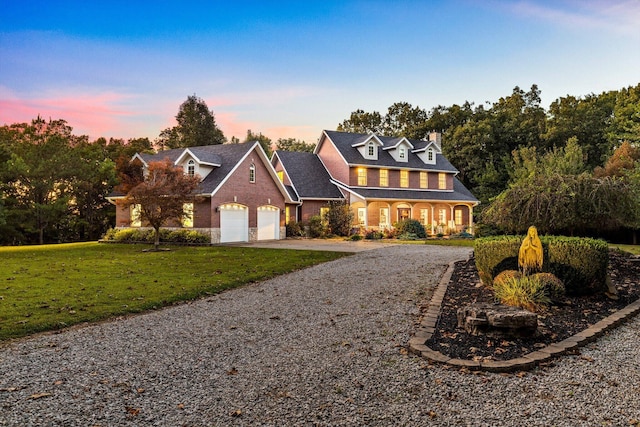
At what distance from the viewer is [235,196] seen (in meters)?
24.8

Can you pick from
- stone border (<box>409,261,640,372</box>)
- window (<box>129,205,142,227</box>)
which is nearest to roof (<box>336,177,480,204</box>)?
window (<box>129,205,142,227</box>)

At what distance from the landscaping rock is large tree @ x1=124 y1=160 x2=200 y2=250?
16786 millimetres

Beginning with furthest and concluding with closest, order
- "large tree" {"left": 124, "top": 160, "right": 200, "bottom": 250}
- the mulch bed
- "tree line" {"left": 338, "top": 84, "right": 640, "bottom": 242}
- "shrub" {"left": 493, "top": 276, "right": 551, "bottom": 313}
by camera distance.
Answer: "tree line" {"left": 338, "top": 84, "right": 640, "bottom": 242} < "large tree" {"left": 124, "top": 160, "right": 200, "bottom": 250} < "shrub" {"left": 493, "top": 276, "right": 551, "bottom": 313} < the mulch bed

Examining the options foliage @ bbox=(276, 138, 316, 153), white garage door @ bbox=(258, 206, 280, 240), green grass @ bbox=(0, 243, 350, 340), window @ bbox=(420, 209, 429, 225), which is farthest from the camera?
foliage @ bbox=(276, 138, 316, 153)

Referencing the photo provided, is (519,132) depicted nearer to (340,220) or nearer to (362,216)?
(362,216)

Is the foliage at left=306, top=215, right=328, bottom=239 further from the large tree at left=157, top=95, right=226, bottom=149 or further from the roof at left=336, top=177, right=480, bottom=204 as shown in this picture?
the large tree at left=157, top=95, right=226, bottom=149

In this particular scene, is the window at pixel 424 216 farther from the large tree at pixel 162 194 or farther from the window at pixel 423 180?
the large tree at pixel 162 194

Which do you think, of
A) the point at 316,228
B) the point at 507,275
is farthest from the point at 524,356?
the point at 316,228

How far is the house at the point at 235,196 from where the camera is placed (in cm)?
2383

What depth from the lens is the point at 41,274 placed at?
41.4 feet

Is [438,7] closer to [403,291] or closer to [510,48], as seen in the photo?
[510,48]

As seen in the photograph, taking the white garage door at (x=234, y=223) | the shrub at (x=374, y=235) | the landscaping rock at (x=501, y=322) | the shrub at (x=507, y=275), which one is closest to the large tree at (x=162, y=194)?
the white garage door at (x=234, y=223)

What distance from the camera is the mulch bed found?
5.46 meters

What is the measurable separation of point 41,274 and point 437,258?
515 inches
